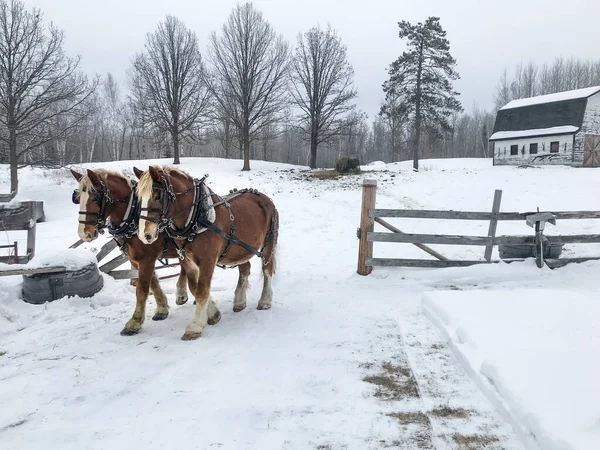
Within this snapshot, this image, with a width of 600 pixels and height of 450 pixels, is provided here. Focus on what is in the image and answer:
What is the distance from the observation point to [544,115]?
27.7 metres

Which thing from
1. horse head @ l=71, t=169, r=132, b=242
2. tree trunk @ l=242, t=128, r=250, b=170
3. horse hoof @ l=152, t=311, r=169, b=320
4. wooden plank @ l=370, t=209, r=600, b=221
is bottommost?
horse hoof @ l=152, t=311, r=169, b=320

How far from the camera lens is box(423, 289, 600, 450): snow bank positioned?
7.24ft

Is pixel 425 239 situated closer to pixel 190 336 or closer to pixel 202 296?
pixel 202 296

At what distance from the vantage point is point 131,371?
130 inches

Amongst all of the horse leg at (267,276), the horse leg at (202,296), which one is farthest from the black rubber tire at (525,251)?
the horse leg at (202,296)

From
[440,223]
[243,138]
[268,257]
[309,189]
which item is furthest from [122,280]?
[243,138]

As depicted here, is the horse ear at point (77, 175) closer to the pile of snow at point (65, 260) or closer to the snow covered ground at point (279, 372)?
the pile of snow at point (65, 260)

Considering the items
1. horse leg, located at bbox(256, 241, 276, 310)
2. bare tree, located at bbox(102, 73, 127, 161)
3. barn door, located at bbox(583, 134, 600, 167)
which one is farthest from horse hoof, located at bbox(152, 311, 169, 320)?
bare tree, located at bbox(102, 73, 127, 161)

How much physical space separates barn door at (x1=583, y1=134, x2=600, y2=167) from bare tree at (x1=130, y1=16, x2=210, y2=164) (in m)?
27.7

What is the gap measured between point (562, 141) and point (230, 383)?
30537 mm

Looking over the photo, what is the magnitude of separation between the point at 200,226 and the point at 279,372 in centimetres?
180

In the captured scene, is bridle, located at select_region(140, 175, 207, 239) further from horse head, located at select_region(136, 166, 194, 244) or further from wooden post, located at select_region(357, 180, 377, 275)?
wooden post, located at select_region(357, 180, 377, 275)

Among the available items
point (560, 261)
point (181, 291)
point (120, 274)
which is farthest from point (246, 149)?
point (560, 261)

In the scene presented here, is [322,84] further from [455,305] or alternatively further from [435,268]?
[455,305]
